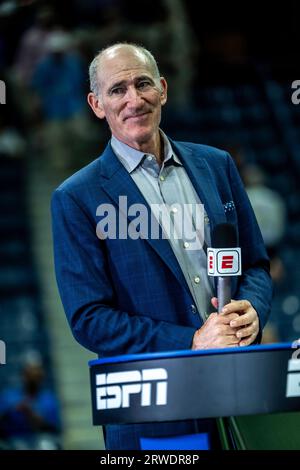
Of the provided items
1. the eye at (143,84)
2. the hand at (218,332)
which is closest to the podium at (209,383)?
the hand at (218,332)

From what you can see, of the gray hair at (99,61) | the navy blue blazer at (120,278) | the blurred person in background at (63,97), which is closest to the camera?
the navy blue blazer at (120,278)

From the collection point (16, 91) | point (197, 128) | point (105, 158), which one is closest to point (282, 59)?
point (197, 128)

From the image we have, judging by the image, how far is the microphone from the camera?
2.26 metres

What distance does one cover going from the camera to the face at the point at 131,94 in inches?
96.2

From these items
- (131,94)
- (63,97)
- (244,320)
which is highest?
(63,97)

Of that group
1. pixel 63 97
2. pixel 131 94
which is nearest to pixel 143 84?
pixel 131 94

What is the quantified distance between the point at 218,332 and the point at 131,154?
Answer: 41 centimetres

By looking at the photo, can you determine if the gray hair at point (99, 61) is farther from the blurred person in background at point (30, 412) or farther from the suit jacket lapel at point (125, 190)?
the blurred person in background at point (30, 412)

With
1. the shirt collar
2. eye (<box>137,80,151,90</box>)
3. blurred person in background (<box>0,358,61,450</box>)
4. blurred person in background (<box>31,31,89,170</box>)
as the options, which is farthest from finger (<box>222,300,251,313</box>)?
blurred person in background (<box>0,358,61,450</box>)

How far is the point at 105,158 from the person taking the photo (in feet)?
8.24

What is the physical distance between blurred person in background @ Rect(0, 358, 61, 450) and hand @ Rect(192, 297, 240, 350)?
3021mm

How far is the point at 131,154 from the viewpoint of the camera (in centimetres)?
249

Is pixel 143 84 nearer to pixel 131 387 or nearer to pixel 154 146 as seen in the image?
pixel 154 146
